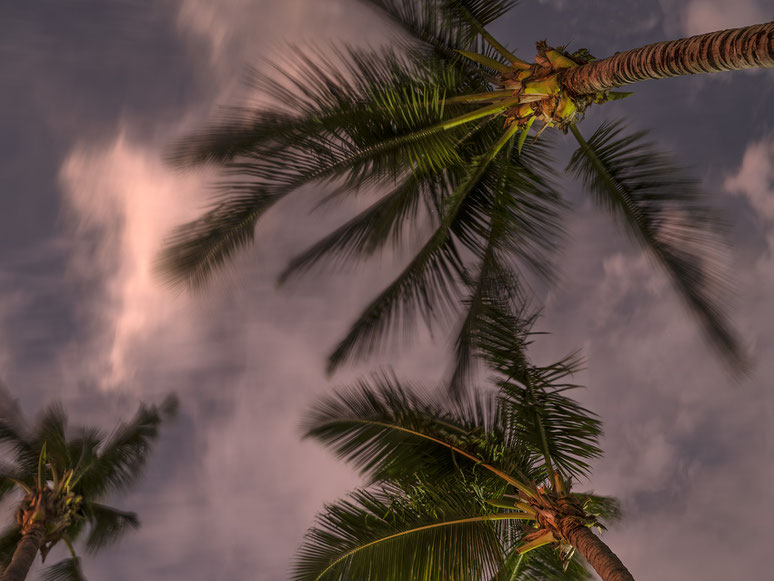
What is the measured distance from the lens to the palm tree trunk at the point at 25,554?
24.7 feet

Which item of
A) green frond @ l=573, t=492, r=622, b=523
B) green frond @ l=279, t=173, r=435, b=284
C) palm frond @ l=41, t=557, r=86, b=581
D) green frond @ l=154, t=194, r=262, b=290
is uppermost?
green frond @ l=279, t=173, r=435, b=284

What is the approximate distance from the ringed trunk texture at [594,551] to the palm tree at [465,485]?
0.03 feet

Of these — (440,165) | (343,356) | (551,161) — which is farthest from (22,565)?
(551,161)

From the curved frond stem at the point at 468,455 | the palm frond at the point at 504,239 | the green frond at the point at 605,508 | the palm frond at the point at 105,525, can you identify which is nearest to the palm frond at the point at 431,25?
the palm frond at the point at 504,239

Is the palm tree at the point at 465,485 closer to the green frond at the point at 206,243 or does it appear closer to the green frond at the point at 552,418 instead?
the green frond at the point at 552,418

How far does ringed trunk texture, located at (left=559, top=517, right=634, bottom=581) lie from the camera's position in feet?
13.6

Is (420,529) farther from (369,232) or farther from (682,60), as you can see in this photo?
(682,60)

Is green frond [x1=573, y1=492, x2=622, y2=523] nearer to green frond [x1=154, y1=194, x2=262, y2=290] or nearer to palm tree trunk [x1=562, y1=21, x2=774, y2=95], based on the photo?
palm tree trunk [x1=562, y1=21, x2=774, y2=95]

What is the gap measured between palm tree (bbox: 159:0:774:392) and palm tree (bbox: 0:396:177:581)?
6519mm

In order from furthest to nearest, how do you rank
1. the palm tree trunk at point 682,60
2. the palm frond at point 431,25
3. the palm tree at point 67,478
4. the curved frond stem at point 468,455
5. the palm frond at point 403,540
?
the palm tree at point 67,478, the palm frond at point 431,25, the curved frond stem at point 468,455, the palm frond at point 403,540, the palm tree trunk at point 682,60

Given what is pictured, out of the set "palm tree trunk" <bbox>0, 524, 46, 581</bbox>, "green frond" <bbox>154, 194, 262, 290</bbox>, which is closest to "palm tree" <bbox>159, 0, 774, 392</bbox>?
"green frond" <bbox>154, 194, 262, 290</bbox>

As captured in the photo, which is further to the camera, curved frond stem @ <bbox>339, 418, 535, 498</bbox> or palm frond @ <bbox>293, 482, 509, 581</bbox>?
curved frond stem @ <bbox>339, 418, 535, 498</bbox>

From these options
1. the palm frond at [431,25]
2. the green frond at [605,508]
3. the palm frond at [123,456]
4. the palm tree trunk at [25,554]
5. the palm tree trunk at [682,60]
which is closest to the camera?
the palm tree trunk at [682,60]

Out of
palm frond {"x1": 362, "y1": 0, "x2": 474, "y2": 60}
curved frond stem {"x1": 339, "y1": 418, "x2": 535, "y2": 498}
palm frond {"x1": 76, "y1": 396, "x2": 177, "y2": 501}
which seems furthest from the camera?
palm frond {"x1": 76, "y1": 396, "x2": 177, "y2": 501}
